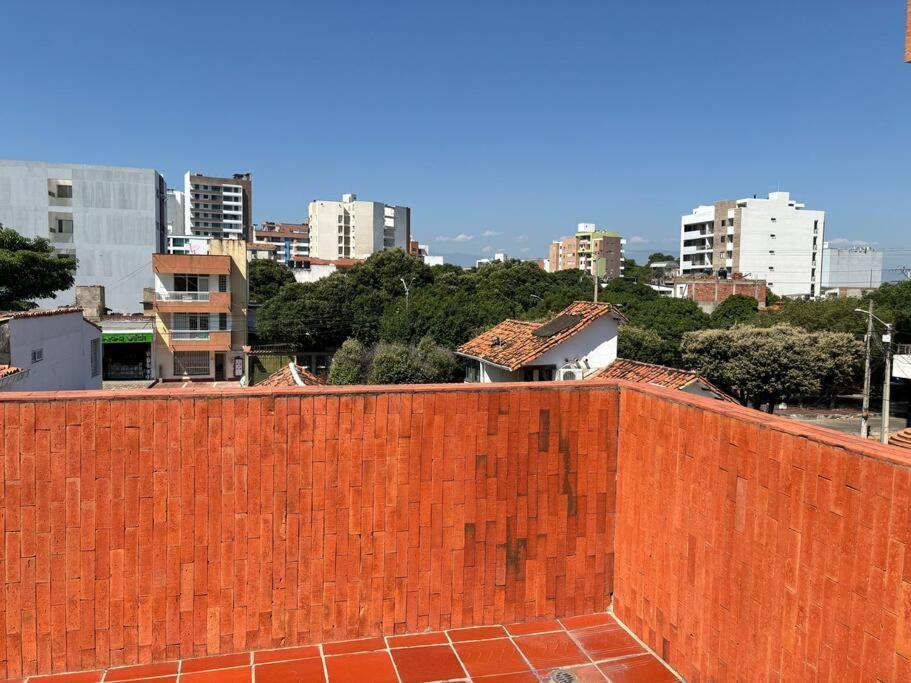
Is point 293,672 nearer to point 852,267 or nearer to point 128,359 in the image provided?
point 128,359

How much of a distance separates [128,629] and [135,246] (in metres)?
46.4

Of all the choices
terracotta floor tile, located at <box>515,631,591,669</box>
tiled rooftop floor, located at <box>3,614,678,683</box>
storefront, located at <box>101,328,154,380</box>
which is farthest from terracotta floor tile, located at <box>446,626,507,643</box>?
storefront, located at <box>101,328,154,380</box>

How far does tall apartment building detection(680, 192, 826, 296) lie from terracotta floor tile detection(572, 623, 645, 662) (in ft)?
228

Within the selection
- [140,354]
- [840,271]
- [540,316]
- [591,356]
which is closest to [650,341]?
[540,316]

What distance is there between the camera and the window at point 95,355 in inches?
645

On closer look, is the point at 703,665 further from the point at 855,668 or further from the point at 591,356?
the point at 591,356

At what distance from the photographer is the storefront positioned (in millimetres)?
35344

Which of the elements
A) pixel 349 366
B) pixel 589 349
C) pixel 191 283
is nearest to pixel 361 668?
pixel 589 349

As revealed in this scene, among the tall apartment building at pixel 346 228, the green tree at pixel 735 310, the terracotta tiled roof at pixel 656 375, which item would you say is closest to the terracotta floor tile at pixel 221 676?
the terracotta tiled roof at pixel 656 375

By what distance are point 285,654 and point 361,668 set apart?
1.87ft

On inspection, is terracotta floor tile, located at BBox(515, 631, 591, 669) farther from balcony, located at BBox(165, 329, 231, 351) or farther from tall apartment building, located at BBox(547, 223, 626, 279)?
tall apartment building, located at BBox(547, 223, 626, 279)

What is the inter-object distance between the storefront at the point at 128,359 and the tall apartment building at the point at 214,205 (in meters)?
62.9

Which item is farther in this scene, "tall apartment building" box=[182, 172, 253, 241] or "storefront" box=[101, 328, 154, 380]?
"tall apartment building" box=[182, 172, 253, 241]

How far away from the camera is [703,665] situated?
4.39 metres
